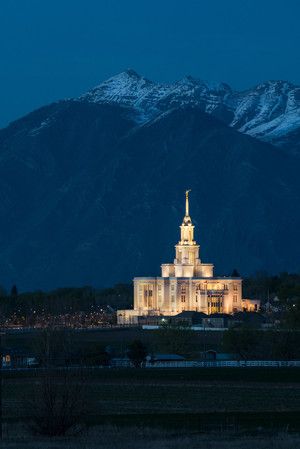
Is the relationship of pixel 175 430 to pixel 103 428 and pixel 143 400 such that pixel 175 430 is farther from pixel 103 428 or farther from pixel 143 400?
pixel 143 400

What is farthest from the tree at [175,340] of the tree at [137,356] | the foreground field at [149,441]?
the foreground field at [149,441]

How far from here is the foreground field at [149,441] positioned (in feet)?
201

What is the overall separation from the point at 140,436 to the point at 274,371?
4633cm

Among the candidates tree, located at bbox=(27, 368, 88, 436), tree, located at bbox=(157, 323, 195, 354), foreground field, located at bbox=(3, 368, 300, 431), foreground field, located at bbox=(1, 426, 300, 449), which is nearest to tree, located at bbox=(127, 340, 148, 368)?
foreground field, located at bbox=(3, 368, 300, 431)

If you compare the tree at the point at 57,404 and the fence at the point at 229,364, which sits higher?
the fence at the point at 229,364

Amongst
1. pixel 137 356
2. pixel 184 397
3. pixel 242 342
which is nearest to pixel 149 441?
pixel 184 397

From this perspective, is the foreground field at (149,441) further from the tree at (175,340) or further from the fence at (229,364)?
the tree at (175,340)

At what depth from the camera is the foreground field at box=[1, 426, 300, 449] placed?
61312 millimetres

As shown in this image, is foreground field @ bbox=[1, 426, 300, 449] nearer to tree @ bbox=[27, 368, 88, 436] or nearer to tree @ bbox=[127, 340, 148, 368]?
tree @ bbox=[27, 368, 88, 436]

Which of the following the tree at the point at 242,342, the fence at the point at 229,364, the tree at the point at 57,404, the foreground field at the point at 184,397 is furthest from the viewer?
the tree at the point at 242,342

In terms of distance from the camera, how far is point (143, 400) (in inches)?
3364

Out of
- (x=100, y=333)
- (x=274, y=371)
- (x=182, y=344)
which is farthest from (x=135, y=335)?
(x=274, y=371)

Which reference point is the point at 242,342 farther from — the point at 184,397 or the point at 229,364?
the point at 184,397

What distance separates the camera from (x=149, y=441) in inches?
2488
